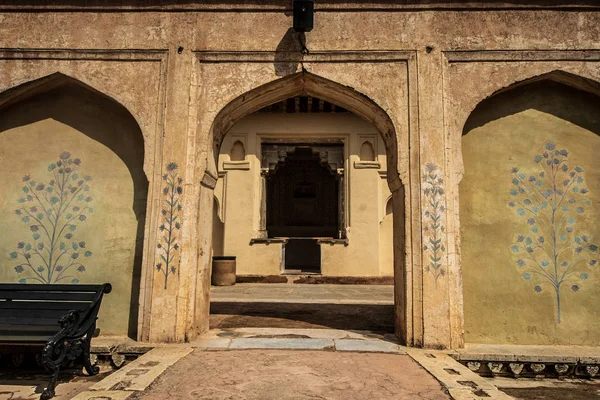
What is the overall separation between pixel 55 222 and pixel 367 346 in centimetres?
362

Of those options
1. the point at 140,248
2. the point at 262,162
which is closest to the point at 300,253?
the point at 262,162

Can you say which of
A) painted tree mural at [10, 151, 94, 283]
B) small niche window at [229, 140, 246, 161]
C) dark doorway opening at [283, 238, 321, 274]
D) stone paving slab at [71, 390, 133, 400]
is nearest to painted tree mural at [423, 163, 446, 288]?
stone paving slab at [71, 390, 133, 400]

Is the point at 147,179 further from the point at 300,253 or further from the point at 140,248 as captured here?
the point at 300,253

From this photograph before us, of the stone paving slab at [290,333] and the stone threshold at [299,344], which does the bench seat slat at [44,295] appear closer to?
the stone threshold at [299,344]

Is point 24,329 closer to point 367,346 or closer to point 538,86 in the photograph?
point 367,346

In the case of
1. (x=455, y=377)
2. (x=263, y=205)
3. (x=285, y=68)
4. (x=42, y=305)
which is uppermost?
(x=285, y=68)

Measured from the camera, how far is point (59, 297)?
12.5ft

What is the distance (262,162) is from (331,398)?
30.6ft

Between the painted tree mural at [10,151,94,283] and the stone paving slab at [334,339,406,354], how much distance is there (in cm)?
289

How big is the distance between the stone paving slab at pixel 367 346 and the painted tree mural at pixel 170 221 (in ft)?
6.07

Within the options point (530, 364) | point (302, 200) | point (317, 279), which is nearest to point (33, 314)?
point (530, 364)

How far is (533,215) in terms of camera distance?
437 centimetres

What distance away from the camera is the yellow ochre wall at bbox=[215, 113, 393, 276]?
10836 mm

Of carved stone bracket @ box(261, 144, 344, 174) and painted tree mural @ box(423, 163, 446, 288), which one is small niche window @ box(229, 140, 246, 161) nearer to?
carved stone bracket @ box(261, 144, 344, 174)
